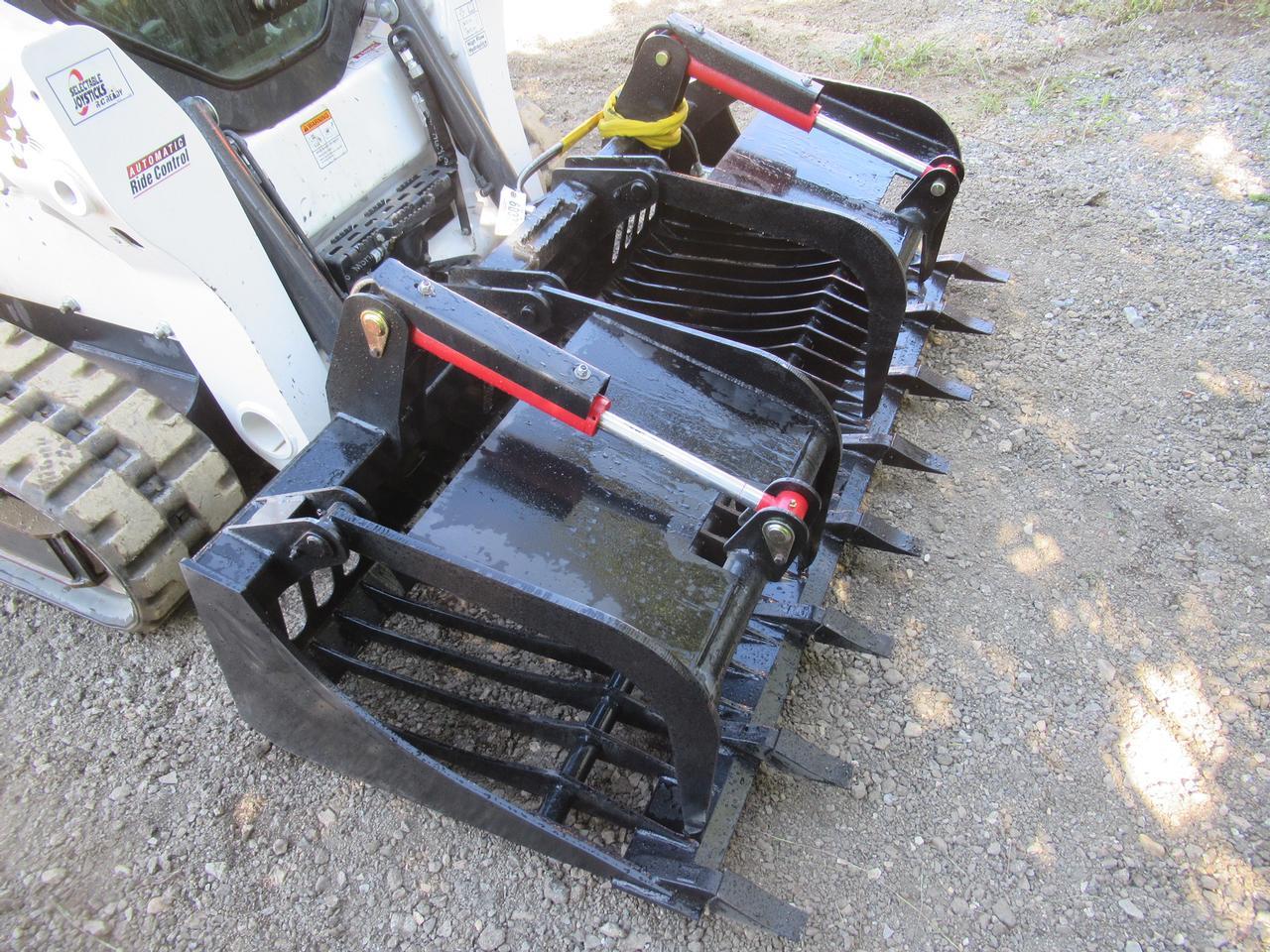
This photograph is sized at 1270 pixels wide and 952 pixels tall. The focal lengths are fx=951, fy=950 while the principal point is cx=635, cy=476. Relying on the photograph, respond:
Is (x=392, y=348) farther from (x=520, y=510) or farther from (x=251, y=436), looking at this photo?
(x=251, y=436)

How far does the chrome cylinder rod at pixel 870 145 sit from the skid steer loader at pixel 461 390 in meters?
0.03

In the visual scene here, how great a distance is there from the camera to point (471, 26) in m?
2.80

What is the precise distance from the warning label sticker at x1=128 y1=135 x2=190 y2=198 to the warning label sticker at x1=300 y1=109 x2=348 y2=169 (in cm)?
53

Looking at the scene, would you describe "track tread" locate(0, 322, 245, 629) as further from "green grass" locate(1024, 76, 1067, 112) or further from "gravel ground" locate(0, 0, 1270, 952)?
"green grass" locate(1024, 76, 1067, 112)

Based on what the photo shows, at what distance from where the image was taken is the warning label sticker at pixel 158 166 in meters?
1.93

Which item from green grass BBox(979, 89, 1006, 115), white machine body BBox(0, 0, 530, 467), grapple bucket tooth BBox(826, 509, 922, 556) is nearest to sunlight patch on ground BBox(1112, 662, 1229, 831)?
grapple bucket tooth BBox(826, 509, 922, 556)

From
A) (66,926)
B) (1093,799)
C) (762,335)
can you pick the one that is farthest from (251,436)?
(1093,799)

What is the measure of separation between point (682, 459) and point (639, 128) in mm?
1347

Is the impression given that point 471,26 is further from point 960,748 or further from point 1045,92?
point 1045,92

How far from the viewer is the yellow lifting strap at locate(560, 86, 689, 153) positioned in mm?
2648

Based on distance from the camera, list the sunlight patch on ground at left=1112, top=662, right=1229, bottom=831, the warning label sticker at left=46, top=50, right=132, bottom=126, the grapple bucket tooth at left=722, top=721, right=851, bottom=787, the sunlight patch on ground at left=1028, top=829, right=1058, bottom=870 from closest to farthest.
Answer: the warning label sticker at left=46, top=50, right=132, bottom=126 < the grapple bucket tooth at left=722, top=721, right=851, bottom=787 < the sunlight patch on ground at left=1028, top=829, right=1058, bottom=870 < the sunlight patch on ground at left=1112, top=662, right=1229, bottom=831

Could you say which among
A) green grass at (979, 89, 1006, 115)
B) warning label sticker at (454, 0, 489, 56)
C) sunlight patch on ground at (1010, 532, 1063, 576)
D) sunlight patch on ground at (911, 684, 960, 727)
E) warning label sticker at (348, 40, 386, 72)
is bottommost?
sunlight patch on ground at (911, 684, 960, 727)

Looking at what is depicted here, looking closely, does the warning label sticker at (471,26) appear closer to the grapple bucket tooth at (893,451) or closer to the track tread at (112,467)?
the track tread at (112,467)

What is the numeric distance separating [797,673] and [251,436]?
152 centimetres
